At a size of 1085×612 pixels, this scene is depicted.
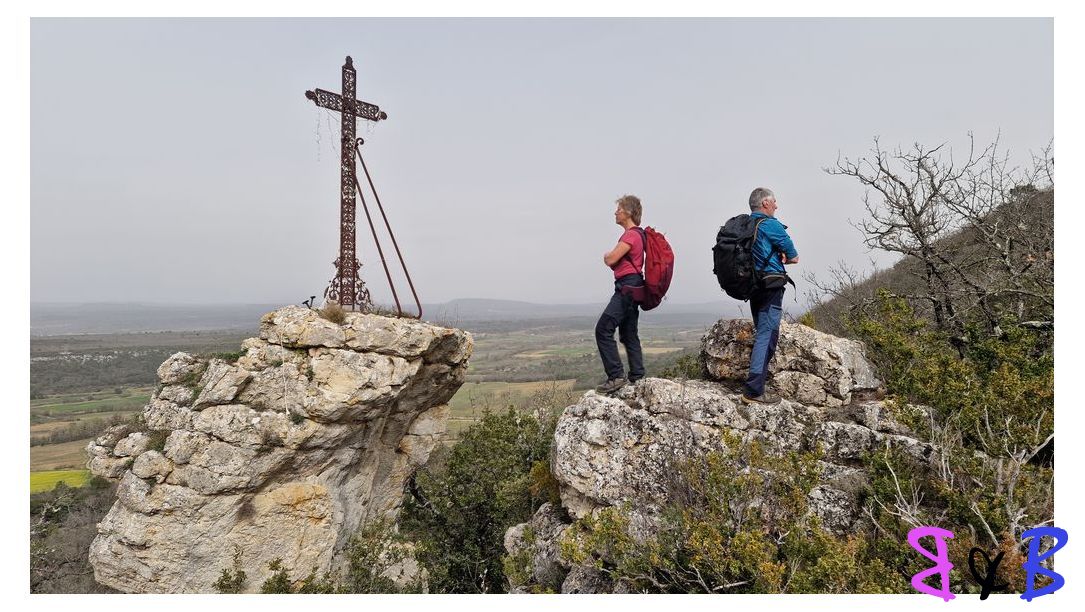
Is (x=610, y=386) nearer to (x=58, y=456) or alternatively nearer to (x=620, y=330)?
(x=620, y=330)

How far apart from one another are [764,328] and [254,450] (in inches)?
310

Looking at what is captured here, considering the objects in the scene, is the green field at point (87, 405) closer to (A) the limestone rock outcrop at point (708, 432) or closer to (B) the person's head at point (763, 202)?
(A) the limestone rock outcrop at point (708, 432)

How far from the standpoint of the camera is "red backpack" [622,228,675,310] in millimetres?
5844

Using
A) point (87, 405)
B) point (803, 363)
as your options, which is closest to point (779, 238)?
point (803, 363)

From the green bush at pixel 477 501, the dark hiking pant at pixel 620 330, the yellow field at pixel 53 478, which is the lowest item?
the yellow field at pixel 53 478

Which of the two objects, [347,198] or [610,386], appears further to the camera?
[347,198]

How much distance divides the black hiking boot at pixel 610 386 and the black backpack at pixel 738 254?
1.83 m

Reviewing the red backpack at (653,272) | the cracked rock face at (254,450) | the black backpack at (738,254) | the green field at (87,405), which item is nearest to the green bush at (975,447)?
the black backpack at (738,254)

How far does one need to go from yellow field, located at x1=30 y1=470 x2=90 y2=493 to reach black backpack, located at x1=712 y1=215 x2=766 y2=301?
2783 centimetres

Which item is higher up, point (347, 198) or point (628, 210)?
point (347, 198)

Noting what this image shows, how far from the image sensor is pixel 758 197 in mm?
5480

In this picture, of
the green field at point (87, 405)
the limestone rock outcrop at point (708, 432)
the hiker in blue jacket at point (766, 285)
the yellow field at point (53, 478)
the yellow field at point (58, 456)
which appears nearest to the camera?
the limestone rock outcrop at point (708, 432)

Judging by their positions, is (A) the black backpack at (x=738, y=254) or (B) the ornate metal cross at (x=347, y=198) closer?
(A) the black backpack at (x=738, y=254)

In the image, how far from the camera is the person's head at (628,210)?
6039mm
